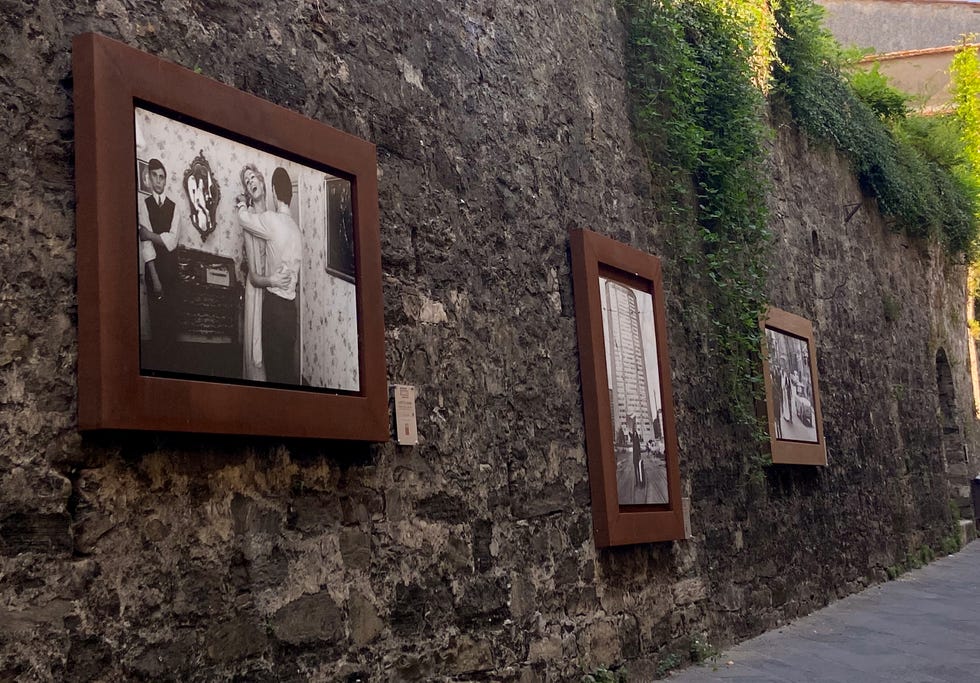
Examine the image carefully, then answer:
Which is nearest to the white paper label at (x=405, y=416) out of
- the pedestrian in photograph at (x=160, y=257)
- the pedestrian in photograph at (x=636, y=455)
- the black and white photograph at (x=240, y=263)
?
the black and white photograph at (x=240, y=263)

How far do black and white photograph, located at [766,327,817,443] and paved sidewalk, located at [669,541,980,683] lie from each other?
43.4 inches

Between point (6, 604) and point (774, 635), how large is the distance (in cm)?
466

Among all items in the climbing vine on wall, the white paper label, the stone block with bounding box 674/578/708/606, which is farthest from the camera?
the climbing vine on wall

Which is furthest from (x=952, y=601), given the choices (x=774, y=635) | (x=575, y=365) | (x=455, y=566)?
(x=455, y=566)

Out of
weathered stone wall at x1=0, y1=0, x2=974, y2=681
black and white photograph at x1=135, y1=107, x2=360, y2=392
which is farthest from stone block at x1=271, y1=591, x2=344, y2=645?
black and white photograph at x1=135, y1=107, x2=360, y2=392

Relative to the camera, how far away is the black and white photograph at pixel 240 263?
9.09 feet

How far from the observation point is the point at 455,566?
3746 mm

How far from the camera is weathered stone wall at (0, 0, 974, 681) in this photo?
2.51m

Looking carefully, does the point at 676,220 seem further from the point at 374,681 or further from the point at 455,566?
the point at 374,681

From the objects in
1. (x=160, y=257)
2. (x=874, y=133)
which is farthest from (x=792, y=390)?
(x=160, y=257)

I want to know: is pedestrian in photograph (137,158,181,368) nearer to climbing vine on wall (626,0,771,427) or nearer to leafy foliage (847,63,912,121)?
climbing vine on wall (626,0,771,427)

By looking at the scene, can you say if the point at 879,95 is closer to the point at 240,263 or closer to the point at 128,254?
the point at 240,263

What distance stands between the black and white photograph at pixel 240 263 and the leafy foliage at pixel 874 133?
17.3 feet

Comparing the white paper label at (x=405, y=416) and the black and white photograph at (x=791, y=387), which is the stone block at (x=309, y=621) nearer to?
the white paper label at (x=405, y=416)
